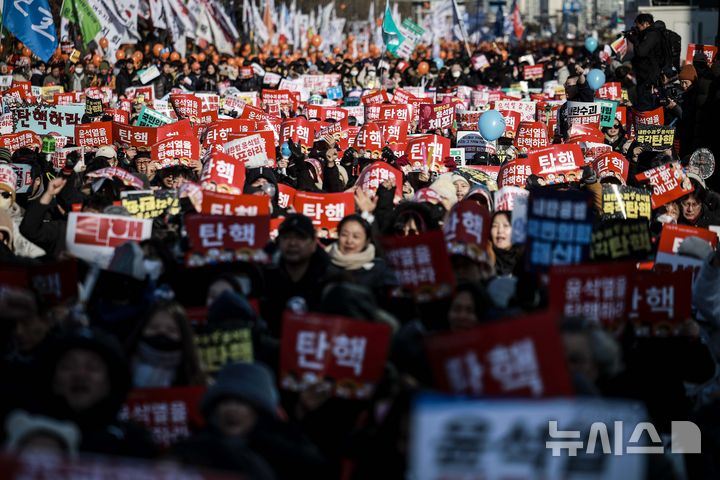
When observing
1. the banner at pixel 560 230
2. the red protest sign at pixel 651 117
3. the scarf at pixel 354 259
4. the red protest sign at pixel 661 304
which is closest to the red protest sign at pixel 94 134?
the red protest sign at pixel 651 117

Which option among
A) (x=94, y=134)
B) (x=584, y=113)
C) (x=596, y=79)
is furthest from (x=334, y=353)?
(x=596, y=79)

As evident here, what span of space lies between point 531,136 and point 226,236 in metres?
8.71

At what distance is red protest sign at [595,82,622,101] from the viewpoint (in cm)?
1994

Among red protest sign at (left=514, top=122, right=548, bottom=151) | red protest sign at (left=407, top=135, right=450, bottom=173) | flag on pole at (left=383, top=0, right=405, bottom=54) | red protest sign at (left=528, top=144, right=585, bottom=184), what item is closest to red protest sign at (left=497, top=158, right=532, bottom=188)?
red protest sign at (left=528, top=144, right=585, bottom=184)

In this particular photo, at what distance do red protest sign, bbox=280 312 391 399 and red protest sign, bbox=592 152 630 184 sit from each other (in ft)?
22.1

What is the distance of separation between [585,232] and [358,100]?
18069 millimetres

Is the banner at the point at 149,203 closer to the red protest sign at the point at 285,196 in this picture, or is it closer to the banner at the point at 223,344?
the red protest sign at the point at 285,196

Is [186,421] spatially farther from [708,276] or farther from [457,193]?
[457,193]

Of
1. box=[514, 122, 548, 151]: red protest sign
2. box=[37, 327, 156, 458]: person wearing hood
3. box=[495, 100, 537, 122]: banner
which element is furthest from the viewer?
box=[495, 100, 537, 122]: banner

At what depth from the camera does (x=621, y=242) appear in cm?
673

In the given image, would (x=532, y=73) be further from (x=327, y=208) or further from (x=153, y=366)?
(x=153, y=366)

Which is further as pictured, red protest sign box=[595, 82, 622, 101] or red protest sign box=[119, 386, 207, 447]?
red protest sign box=[595, 82, 622, 101]

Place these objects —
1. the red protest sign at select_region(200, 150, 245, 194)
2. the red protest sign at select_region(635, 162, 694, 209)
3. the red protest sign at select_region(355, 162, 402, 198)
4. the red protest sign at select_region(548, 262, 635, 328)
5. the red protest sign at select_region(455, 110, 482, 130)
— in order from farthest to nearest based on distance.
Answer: the red protest sign at select_region(455, 110, 482, 130), the red protest sign at select_region(355, 162, 402, 198), the red protest sign at select_region(200, 150, 245, 194), the red protest sign at select_region(635, 162, 694, 209), the red protest sign at select_region(548, 262, 635, 328)

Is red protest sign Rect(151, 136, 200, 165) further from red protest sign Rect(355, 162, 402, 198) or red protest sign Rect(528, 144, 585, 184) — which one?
red protest sign Rect(528, 144, 585, 184)
